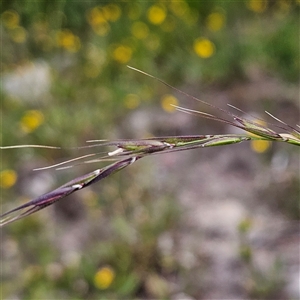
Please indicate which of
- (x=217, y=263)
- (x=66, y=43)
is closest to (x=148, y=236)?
(x=217, y=263)

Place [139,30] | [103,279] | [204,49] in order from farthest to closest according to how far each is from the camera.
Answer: [139,30] → [204,49] → [103,279]

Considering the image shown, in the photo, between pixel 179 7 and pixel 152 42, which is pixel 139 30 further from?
pixel 179 7

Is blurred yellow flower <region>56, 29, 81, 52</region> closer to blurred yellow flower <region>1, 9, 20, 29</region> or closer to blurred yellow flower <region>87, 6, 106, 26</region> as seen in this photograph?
blurred yellow flower <region>87, 6, 106, 26</region>

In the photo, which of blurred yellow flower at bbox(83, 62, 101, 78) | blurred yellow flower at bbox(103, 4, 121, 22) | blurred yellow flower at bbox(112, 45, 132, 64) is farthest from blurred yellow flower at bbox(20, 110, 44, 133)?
blurred yellow flower at bbox(103, 4, 121, 22)

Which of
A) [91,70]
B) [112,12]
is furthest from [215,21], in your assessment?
[91,70]

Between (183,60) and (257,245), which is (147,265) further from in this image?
(183,60)

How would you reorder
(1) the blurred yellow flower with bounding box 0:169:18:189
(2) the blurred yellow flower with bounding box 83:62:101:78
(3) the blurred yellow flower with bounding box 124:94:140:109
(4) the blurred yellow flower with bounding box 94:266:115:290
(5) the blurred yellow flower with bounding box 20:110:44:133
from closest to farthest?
(4) the blurred yellow flower with bounding box 94:266:115:290, (1) the blurred yellow flower with bounding box 0:169:18:189, (5) the blurred yellow flower with bounding box 20:110:44:133, (3) the blurred yellow flower with bounding box 124:94:140:109, (2) the blurred yellow flower with bounding box 83:62:101:78

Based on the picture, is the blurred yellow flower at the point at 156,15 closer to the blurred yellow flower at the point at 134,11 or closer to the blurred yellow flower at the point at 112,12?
the blurred yellow flower at the point at 134,11
